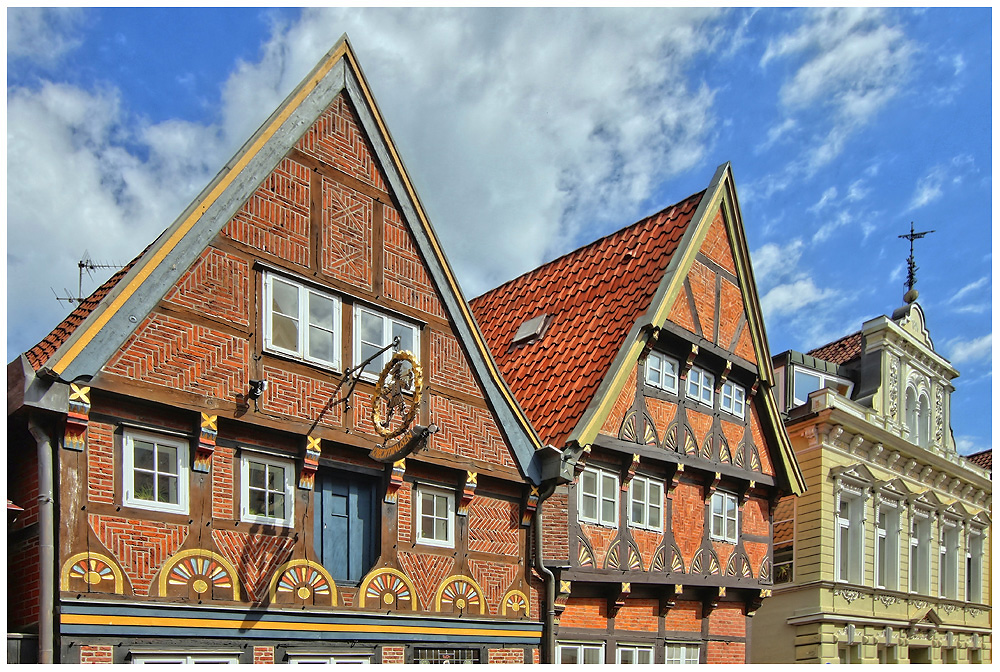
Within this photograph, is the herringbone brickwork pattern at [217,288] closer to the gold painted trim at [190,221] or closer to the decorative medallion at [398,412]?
the gold painted trim at [190,221]

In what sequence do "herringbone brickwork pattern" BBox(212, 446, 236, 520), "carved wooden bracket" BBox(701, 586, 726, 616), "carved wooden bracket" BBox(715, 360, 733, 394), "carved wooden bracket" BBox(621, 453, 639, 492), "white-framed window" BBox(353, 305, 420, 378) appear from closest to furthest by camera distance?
"herringbone brickwork pattern" BBox(212, 446, 236, 520), "white-framed window" BBox(353, 305, 420, 378), "carved wooden bracket" BBox(621, 453, 639, 492), "carved wooden bracket" BBox(701, 586, 726, 616), "carved wooden bracket" BBox(715, 360, 733, 394)

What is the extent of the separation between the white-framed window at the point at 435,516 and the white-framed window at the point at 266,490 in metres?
2.20

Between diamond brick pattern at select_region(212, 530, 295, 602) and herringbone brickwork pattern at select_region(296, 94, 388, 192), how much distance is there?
499 centimetres

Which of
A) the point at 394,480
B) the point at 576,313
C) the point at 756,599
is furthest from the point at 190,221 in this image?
the point at 756,599

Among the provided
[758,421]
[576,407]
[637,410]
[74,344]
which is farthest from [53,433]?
[758,421]

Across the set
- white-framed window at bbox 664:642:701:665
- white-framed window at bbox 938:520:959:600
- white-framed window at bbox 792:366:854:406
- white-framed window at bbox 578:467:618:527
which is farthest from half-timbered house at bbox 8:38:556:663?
white-framed window at bbox 938:520:959:600

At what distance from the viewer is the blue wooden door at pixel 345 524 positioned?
13250 mm

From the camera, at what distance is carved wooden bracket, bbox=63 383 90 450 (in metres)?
10.8

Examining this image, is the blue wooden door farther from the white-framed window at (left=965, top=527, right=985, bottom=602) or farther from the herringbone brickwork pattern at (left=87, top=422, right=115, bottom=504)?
the white-framed window at (left=965, top=527, right=985, bottom=602)

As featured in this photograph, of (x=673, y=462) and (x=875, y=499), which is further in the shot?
(x=875, y=499)

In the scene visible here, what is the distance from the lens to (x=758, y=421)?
20625mm

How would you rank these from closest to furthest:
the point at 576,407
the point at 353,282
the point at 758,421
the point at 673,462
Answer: the point at 353,282 → the point at 576,407 → the point at 673,462 → the point at 758,421

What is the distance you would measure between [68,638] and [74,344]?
9.66 feet

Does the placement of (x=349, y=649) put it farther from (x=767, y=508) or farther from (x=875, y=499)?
(x=875, y=499)
